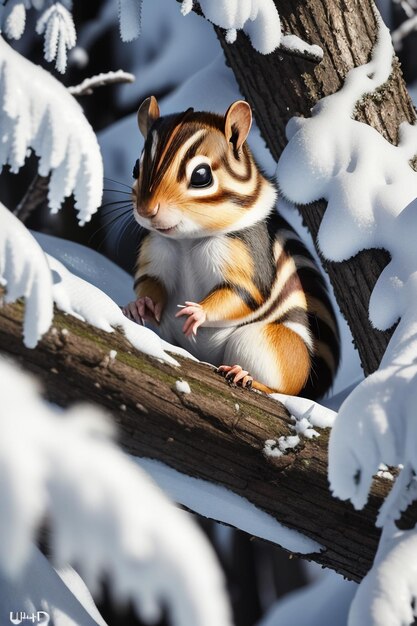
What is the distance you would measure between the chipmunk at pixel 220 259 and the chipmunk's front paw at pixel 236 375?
0.05m

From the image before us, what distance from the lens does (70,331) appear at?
234cm

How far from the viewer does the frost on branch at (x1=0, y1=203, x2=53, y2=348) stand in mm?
1844

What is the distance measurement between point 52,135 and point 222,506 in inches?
44.1

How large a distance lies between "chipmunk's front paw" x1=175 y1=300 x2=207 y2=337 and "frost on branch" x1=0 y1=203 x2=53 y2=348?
0.93 metres

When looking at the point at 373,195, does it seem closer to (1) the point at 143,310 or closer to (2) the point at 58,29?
(1) the point at 143,310

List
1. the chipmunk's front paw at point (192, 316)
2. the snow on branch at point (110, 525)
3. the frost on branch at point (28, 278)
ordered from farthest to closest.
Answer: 1. the chipmunk's front paw at point (192, 316)
2. the frost on branch at point (28, 278)
3. the snow on branch at point (110, 525)

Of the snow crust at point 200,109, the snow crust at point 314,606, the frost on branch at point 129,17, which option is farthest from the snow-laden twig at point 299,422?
the snow crust at point 314,606

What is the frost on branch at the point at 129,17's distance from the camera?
2904mm

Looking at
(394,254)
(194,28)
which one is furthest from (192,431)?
(194,28)

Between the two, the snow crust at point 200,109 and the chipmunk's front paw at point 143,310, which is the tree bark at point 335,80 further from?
the snow crust at point 200,109

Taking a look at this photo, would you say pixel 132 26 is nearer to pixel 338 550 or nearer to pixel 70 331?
pixel 70 331

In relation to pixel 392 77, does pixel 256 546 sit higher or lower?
lower

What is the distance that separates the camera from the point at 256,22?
3.08 meters

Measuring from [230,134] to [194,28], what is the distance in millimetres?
2634
